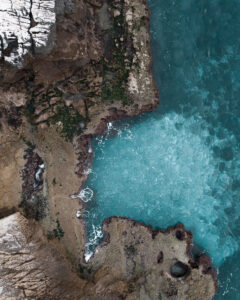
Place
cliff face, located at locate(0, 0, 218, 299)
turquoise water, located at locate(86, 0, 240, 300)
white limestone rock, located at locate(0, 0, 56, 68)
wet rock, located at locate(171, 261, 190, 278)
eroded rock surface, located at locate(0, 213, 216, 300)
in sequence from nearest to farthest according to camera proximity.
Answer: white limestone rock, located at locate(0, 0, 56, 68), eroded rock surface, located at locate(0, 213, 216, 300), cliff face, located at locate(0, 0, 218, 299), wet rock, located at locate(171, 261, 190, 278), turquoise water, located at locate(86, 0, 240, 300)

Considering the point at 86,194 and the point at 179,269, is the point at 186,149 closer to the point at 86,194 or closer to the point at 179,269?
the point at 86,194

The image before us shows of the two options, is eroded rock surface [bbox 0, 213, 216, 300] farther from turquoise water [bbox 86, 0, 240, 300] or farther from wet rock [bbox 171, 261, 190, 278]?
turquoise water [bbox 86, 0, 240, 300]

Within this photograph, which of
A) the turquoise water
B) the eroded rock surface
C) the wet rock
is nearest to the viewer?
the eroded rock surface

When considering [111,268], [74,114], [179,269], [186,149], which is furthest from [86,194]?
[179,269]

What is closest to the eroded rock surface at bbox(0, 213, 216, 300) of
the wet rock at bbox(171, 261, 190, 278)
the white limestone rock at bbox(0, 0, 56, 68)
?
the wet rock at bbox(171, 261, 190, 278)

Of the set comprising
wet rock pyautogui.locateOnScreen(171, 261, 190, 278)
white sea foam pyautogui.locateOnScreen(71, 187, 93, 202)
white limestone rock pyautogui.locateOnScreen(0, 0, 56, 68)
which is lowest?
wet rock pyautogui.locateOnScreen(171, 261, 190, 278)

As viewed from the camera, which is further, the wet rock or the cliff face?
the wet rock

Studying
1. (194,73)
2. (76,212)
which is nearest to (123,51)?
(194,73)
